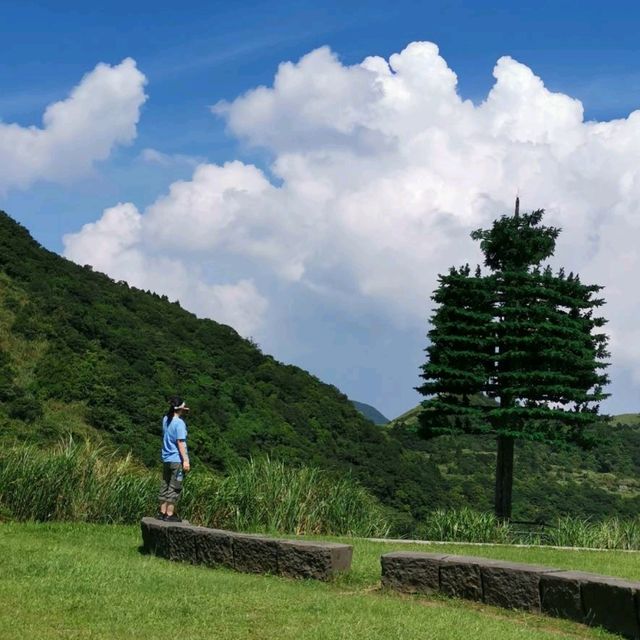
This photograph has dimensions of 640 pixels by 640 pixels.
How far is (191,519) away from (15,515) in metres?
2.83

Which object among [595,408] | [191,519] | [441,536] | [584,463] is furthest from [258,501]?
[584,463]

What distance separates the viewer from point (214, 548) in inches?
429

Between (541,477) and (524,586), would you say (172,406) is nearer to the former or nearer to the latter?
(524,586)

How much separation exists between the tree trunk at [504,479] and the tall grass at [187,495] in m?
7.16

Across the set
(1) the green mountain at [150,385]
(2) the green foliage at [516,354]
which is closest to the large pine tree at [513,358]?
(2) the green foliage at [516,354]

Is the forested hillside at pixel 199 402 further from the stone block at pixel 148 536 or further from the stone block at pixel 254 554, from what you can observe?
the stone block at pixel 254 554

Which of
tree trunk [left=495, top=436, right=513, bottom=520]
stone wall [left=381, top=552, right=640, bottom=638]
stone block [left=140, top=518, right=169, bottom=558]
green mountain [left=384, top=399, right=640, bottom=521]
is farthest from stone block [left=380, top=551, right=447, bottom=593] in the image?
green mountain [left=384, top=399, right=640, bottom=521]

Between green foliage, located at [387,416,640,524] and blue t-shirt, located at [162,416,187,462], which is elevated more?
green foliage, located at [387,416,640,524]

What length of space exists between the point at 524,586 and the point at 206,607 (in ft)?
9.57

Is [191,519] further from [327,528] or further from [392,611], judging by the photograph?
[392,611]

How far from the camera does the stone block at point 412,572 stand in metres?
9.42

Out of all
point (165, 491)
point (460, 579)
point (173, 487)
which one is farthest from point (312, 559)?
point (165, 491)

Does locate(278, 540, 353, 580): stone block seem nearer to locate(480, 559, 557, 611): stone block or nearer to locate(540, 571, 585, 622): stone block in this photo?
locate(480, 559, 557, 611): stone block

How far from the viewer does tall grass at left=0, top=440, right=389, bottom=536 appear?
1498 centimetres
